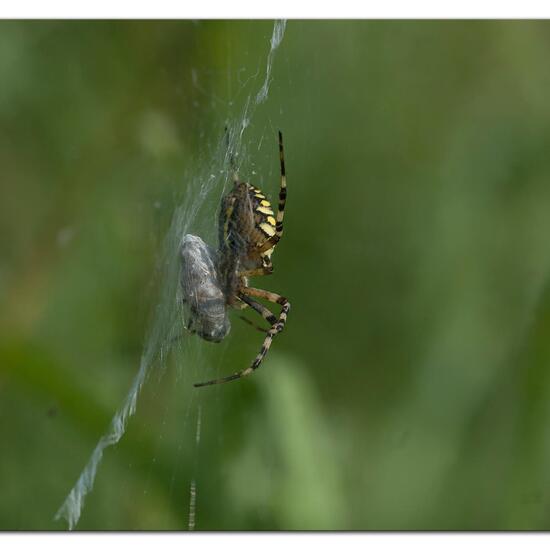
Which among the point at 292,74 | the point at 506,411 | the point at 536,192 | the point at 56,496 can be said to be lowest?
the point at 56,496

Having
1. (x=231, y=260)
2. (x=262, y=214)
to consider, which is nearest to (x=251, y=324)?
(x=231, y=260)

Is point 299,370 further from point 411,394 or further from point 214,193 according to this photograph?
point 214,193

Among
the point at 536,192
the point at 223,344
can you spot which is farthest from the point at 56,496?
the point at 536,192

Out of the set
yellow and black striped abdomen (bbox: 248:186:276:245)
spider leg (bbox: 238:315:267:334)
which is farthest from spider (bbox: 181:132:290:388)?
spider leg (bbox: 238:315:267:334)

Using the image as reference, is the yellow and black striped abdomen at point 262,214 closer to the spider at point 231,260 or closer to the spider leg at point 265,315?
the spider at point 231,260

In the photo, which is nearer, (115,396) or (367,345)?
(115,396)

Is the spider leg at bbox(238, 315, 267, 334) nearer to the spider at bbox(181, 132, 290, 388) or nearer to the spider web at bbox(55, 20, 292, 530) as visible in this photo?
the spider at bbox(181, 132, 290, 388)
